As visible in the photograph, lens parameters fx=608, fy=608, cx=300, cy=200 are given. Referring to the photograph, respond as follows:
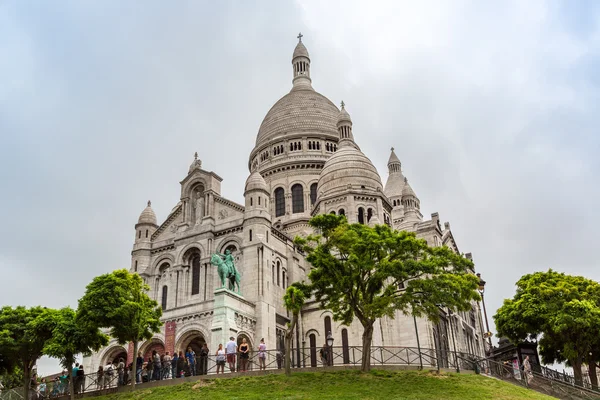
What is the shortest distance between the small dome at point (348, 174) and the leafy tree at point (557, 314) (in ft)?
58.7

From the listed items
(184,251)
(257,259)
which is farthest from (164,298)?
(257,259)

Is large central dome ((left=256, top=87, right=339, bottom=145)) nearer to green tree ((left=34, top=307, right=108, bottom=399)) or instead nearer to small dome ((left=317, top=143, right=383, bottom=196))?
small dome ((left=317, top=143, right=383, bottom=196))

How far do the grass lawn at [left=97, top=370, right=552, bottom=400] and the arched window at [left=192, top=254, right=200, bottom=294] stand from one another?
53.1 feet

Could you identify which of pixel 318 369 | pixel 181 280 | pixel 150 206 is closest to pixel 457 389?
pixel 318 369

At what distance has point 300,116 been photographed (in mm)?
70875

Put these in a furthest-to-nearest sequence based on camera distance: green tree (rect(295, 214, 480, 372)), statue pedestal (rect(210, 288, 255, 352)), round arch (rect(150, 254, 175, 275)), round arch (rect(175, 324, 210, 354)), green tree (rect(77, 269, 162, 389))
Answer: round arch (rect(150, 254, 175, 275)) → round arch (rect(175, 324, 210, 354)) → statue pedestal (rect(210, 288, 255, 352)) → green tree (rect(295, 214, 480, 372)) → green tree (rect(77, 269, 162, 389))

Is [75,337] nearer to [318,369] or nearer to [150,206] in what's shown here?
[318,369]

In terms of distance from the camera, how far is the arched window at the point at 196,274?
152 feet

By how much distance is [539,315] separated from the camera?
3816 cm

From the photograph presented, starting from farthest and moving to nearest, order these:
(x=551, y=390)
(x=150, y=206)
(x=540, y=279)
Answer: (x=150, y=206) < (x=540, y=279) < (x=551, y=390)

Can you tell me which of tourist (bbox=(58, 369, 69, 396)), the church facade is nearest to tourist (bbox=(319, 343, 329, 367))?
the church facade

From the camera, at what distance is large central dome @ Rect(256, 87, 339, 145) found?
2741 inches

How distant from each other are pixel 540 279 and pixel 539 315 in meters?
4.02

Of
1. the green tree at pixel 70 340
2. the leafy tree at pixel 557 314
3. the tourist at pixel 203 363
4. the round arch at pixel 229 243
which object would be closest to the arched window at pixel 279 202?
the round arch at pixel 229 243
